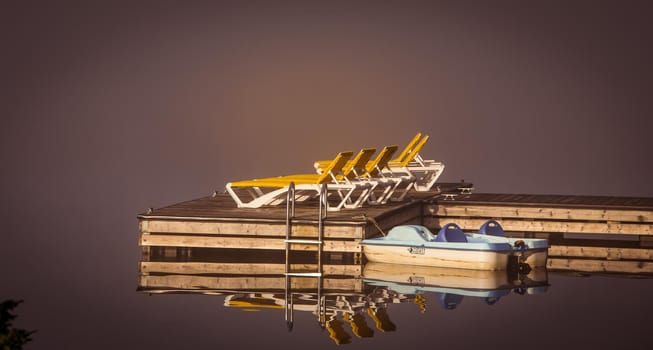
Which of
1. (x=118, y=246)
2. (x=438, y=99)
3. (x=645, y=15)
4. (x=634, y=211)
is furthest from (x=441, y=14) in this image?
(x=118, y=246)

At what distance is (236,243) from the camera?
49.9 feet

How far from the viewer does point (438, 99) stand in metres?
26.1

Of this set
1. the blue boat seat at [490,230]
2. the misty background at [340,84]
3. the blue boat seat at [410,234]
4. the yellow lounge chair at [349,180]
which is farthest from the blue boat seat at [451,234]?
the misty background at [340,84]

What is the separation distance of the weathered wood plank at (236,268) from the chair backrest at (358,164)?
1717 mm

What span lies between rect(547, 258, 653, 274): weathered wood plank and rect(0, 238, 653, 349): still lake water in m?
0.37

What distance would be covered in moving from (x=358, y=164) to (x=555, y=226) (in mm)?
2379

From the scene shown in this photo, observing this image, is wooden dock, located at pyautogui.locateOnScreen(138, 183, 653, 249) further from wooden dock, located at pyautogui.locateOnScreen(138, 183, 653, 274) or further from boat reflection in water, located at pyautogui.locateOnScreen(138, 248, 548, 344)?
boat reflection in water, located at pyautogui.locateOnScreen(138, 248, 548, 344)

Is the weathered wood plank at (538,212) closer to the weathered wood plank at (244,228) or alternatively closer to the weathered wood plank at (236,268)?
the weathered wood plank at (244,228)

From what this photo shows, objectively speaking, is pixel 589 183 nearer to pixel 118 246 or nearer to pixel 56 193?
pixel 56 193

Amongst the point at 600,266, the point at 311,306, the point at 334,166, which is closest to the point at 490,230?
the point at 600,266

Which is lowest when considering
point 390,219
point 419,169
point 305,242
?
point 305,242

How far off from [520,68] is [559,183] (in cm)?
203

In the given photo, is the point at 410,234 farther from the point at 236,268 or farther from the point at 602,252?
the point at 602,252

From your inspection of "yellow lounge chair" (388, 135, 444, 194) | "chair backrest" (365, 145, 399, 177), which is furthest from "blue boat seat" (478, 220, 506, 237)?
"yellow lounge chair" (388, 135, 444, 194)
